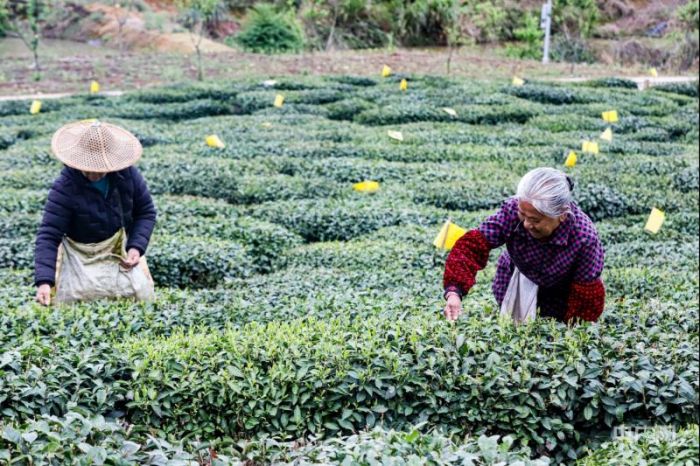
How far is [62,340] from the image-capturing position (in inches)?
189

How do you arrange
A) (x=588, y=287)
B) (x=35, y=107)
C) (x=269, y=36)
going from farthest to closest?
(x=269, y=36)
(x=35, y=107)
(x=588, y=287)

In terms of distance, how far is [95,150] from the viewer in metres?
5.23

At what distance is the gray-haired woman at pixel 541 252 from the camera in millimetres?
4074

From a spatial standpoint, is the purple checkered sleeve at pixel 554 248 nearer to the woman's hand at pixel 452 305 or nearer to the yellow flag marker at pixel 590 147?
the woman's hand at pixel 452 305

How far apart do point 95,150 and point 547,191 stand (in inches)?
109

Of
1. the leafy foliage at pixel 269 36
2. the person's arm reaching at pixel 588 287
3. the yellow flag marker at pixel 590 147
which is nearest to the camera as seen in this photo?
the person's arm reaching at pixel 588 287

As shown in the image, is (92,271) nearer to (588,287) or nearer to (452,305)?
(452,305)

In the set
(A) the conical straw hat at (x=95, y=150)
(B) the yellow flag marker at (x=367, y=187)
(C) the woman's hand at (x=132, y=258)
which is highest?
(A) the conical straw hat at (x=95, y=150)

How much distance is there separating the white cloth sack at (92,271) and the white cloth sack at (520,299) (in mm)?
2465

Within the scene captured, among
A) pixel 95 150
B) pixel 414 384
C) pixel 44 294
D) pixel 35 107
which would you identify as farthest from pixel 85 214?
pixel 35 107

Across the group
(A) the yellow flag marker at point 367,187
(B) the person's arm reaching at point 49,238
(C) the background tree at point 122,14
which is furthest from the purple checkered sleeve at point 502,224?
(C) the background tree at point 122,14

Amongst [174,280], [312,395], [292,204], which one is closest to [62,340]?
[312,395]

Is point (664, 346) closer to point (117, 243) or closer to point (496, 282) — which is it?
point (496, 282)

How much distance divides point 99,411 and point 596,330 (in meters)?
2.61
